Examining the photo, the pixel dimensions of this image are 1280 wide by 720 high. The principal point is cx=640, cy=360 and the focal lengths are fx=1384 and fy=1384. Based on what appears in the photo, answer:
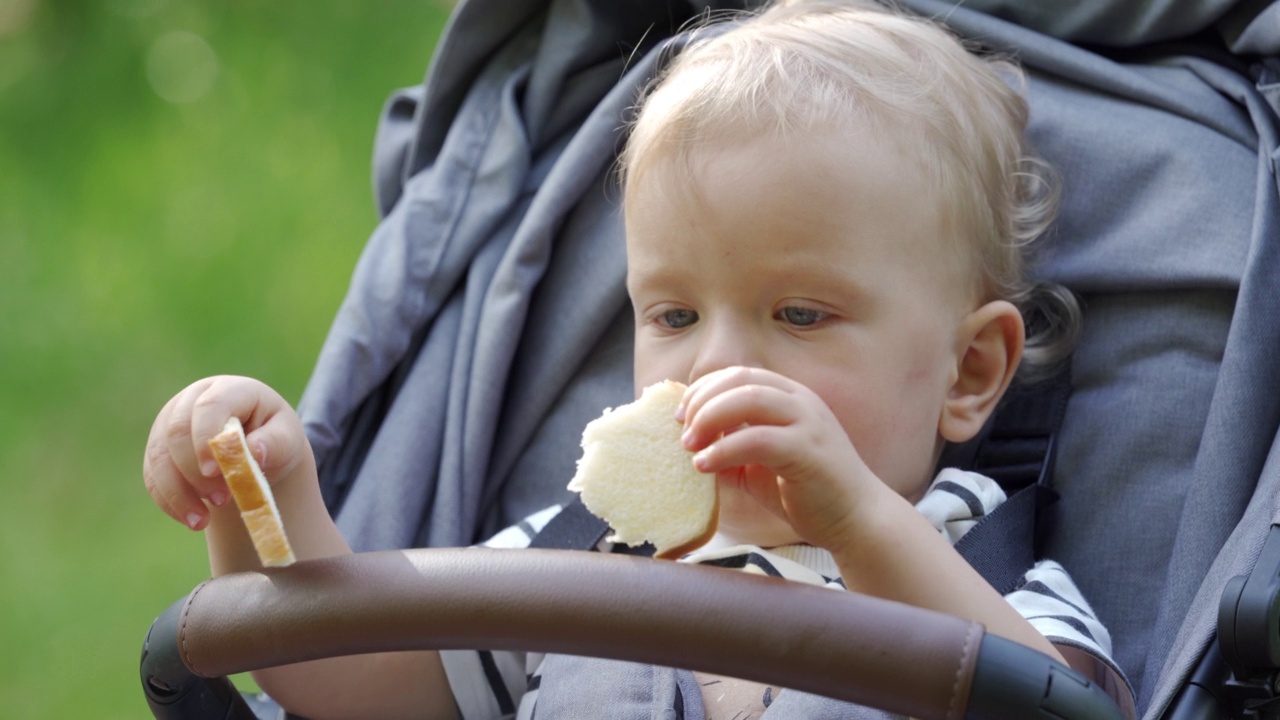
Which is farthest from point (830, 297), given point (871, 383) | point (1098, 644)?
point (1098, 644)

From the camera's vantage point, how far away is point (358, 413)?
4.73ft

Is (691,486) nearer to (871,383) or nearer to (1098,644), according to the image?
(871,383)

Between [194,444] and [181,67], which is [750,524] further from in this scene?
[181,67]

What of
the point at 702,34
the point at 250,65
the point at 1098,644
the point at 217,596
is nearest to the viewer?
the point at 217,596

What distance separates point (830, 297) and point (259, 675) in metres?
0.58

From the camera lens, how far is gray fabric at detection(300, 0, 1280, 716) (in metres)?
1.26

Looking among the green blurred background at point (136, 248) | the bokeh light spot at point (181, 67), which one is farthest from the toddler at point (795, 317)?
the bokeh light spot at point (181, 67)

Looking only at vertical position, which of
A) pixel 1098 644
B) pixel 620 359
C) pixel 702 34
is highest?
pixel 702 34

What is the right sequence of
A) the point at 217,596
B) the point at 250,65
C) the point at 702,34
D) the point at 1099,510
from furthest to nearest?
the point at 250,65 < the point at 702,34 < the point at 1099,510 < the point at 217,596

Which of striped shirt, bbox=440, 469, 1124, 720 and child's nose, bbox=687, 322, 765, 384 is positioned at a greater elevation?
child's nose, bbox=687, 322, 765, 384

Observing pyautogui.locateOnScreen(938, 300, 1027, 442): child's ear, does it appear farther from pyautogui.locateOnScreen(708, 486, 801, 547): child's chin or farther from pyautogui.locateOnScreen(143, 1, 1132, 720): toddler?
pyautogui.locateOnScreen(708, 486, 801, 547): child's chin

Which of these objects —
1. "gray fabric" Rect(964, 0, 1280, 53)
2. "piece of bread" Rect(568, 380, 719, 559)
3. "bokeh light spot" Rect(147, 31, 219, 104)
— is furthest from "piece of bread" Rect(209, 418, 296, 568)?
"bokeh light spot" Rect(147, 31, 219, 104)

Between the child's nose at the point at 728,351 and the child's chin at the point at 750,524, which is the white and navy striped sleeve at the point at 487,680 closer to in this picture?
the child's chin at the point at 750,524

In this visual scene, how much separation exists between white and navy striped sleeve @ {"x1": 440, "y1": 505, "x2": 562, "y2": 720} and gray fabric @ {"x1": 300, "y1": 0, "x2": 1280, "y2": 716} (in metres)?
0.15
